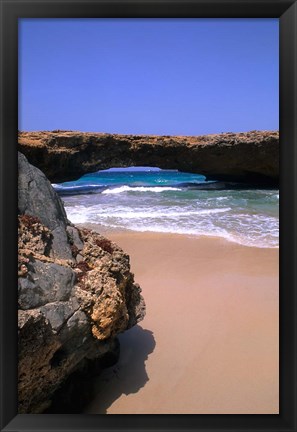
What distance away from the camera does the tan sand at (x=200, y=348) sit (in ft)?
7.36

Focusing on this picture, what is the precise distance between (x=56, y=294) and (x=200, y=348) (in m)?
1.43

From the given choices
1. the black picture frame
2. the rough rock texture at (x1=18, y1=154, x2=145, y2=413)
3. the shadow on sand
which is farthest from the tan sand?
the black picture frame

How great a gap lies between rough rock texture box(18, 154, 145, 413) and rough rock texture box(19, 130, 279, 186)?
1359cm

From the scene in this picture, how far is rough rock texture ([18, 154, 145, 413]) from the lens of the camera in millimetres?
1748

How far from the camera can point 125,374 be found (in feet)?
8.27

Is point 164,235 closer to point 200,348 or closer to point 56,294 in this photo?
point 200,348

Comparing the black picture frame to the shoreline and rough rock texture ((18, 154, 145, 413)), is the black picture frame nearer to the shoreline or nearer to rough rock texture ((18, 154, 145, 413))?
rough rock texture ((18, 154, 145, 413))
